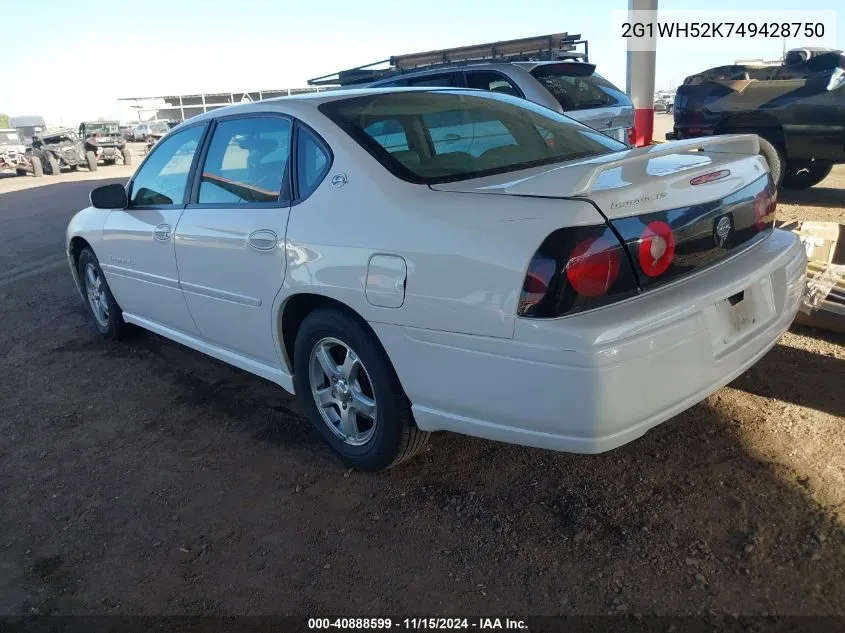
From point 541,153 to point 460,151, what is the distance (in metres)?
0.37

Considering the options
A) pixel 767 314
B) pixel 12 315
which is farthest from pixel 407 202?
pixel 12 315

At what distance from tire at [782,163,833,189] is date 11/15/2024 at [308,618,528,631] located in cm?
827

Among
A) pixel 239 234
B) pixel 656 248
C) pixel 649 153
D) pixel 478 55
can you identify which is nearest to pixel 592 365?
pixel 656 248

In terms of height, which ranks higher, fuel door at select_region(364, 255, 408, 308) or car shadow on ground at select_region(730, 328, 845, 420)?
fuel door at select_region(364, 255, 408, 308)

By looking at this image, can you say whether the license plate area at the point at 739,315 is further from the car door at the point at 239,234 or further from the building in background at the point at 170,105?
A: the building in background at the point at 170,105

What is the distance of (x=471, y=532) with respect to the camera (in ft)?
8.26

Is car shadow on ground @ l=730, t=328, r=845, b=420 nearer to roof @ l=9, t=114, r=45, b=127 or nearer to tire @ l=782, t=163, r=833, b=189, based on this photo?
tire @ l=782, t=163, r=833, b=189

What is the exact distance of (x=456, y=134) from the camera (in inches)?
120

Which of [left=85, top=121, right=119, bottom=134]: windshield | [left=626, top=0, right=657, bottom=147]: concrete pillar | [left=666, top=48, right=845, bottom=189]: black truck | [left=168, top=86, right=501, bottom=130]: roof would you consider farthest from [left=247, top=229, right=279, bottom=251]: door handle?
[left=85, top=121, right=119, bottom=134]: windshield

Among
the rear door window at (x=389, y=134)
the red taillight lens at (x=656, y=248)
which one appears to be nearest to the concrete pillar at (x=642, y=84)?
the rear door window at (x=389, y=134)

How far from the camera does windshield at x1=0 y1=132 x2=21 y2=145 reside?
30.7m

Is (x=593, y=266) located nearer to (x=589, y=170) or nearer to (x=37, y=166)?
(x=589, y=170)

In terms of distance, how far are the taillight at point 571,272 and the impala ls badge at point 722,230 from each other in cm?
52

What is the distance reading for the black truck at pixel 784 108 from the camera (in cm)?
765
